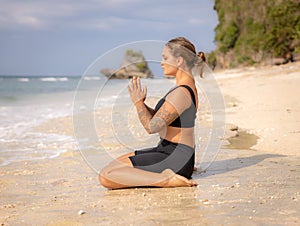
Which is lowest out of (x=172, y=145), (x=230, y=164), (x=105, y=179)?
(x=230, y=164)

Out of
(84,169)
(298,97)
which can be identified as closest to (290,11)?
(298,97)

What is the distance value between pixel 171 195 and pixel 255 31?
185ft

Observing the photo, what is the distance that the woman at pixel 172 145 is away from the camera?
13.8 feet

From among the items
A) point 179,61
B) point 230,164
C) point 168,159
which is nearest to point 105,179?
point 168,159

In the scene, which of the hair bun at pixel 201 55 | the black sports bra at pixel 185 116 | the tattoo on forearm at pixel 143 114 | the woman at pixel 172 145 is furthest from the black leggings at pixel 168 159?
the hair bun at pixel 201 55

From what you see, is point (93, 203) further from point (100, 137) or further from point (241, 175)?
point (100, 137)

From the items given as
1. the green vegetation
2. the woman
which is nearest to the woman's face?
the woman

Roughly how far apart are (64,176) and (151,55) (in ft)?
Result: 6.05

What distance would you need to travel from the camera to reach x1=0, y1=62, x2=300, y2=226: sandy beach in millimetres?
3189

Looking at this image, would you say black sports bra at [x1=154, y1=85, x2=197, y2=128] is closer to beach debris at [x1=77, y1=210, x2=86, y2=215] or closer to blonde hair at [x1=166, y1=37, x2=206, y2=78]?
blonde hair at [x1=166, y1=37, x2=206, y2=78]

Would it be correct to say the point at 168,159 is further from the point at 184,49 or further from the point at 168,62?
the point at 184,49

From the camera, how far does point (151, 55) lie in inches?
182

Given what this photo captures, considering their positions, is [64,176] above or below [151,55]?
below

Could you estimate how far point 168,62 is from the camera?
433cm
